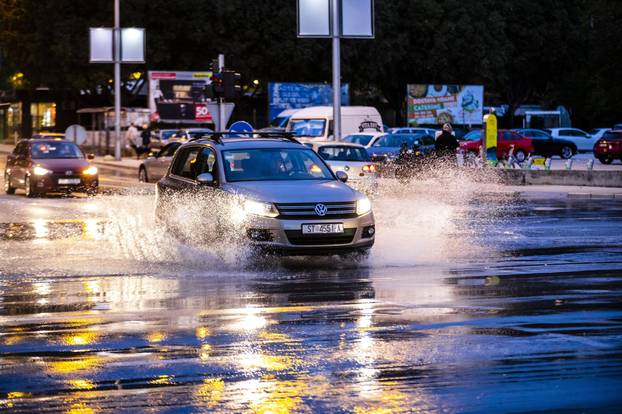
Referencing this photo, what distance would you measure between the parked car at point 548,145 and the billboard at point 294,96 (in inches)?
499

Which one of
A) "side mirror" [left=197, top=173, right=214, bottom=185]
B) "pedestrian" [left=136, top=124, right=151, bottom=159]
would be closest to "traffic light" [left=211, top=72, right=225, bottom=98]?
A: "side mirror" [left=197, top=173, right=214, bottom=185]

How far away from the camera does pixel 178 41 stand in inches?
2832

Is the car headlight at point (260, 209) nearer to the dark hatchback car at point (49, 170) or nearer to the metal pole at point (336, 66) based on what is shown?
the dark hatchback car at point (49, 170)

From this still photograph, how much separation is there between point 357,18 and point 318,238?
2471 cm

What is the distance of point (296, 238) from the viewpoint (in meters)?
14.8

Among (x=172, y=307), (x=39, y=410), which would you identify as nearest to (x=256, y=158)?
(x=172, y=307)

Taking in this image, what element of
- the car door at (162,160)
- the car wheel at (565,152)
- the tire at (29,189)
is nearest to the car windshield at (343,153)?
the car door at (162,160)

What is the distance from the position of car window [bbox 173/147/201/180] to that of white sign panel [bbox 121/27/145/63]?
42.0 m

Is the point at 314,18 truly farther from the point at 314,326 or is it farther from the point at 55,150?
the point at 314,326

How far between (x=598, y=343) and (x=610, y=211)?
55.8ft

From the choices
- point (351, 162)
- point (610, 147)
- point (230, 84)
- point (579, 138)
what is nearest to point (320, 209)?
point (351, 162)

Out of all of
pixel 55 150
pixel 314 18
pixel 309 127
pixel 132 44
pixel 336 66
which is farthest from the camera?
pixel 132 44

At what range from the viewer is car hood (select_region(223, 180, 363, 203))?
15.0 m

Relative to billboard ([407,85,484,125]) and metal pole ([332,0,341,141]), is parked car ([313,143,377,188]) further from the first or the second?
billboard ([407,85,484,125])
